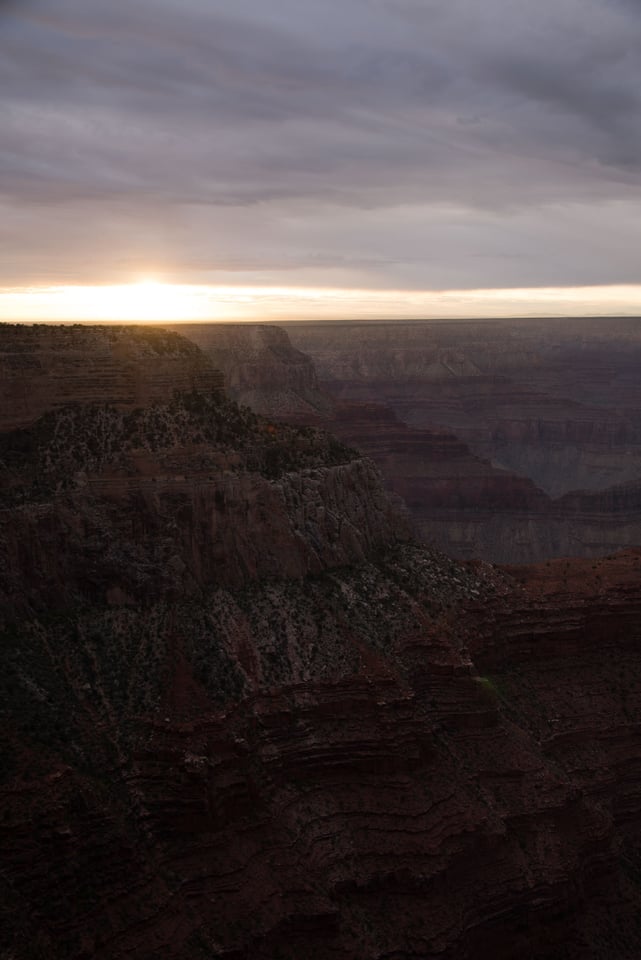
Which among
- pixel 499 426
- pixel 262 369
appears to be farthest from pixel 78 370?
pixel 499 426

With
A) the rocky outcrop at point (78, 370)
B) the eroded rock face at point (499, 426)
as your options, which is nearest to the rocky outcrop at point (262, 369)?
the eroded rock face at point (499, 426)

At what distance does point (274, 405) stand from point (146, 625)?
2723 inches

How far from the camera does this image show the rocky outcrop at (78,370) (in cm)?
4834

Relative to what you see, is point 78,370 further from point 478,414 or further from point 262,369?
point 478,414

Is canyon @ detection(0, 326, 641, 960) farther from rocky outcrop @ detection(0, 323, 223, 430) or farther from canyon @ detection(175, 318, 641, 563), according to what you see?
canyon @ detection(175, 318, 641, 563)

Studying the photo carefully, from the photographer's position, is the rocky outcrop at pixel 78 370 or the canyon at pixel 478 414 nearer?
the rocky outcrop at pixel 78 370

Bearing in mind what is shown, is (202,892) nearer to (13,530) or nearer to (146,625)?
(146,625)

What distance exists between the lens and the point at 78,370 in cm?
4925

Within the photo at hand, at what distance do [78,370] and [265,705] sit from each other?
15.8 meters

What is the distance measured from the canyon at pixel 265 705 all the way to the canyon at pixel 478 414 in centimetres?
3908

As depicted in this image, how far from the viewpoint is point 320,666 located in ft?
149

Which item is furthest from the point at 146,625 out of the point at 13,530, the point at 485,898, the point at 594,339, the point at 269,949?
the point at 594,339

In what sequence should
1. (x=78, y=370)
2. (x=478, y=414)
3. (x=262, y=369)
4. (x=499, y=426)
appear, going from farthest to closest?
(x=478, y=414) → (x=499, y=426) → (x=262, y=369) → (x=78, y=370)

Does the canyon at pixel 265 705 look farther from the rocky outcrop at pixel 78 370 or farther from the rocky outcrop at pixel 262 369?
the rocky outcrop at pixel 262 369
